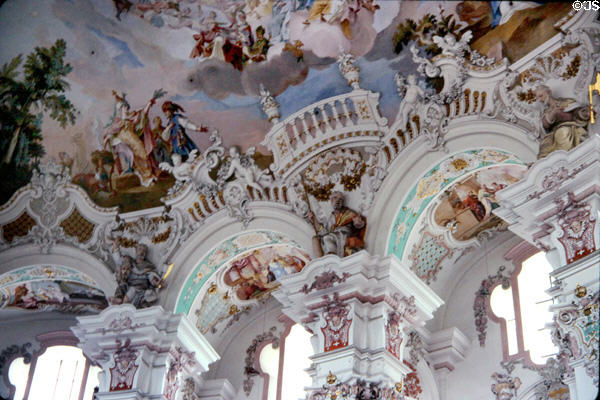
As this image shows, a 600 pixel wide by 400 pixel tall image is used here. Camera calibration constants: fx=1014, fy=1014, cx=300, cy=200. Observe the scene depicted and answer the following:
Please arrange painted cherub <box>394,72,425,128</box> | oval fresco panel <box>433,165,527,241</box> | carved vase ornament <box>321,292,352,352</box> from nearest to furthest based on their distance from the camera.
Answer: carved vase ornament <box>321,292,352,352</box> < painted cherub <box>394,72,425,128</box> < oval fresco panel <box>433,165,527,241</box>

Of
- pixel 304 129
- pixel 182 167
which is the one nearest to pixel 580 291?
pixel 304 129

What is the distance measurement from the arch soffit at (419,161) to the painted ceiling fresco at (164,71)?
0.84 metres

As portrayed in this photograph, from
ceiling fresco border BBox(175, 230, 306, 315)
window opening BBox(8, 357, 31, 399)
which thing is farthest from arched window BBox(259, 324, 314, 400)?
window opening BBox(8, 357, 31, 399)

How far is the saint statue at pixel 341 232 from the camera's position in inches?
552

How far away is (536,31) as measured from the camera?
43.1ft

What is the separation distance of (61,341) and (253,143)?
5.52 meters

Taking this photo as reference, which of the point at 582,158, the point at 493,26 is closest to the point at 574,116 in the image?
the point at 582,158

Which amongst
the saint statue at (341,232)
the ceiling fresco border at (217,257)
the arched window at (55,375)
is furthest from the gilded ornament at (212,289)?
the arched window at (55,375)

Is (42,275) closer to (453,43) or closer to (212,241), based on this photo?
(212,241)

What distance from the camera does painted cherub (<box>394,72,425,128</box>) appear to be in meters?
14.3

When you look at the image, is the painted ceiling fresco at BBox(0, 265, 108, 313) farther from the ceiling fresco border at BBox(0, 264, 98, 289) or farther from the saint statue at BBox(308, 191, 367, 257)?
the saint statue at BBox(308, 191, 367, 257)

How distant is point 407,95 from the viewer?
14.4 metres

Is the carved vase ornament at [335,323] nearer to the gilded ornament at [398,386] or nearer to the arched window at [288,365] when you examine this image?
the gilded ornament at [398,386]

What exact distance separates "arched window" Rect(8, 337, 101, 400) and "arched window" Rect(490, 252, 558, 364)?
7.21m
